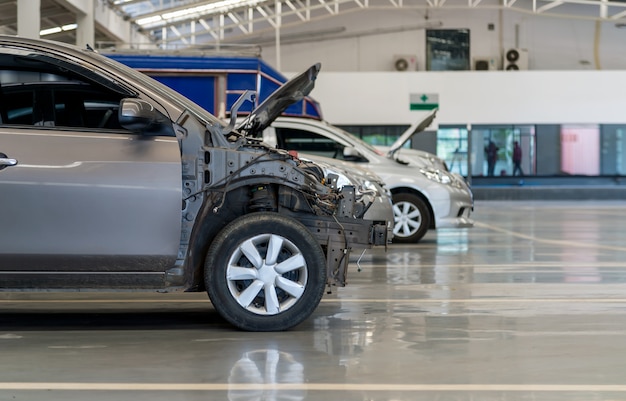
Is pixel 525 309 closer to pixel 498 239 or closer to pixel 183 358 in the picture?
pixel 183 358

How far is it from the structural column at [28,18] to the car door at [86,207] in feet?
55.2

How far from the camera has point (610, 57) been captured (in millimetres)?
36969

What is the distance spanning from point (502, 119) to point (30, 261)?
29.4 m

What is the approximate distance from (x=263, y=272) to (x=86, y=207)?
115 centimetres

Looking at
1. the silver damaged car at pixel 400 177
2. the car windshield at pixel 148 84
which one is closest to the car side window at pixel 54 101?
the car windshield at pixel 148 84

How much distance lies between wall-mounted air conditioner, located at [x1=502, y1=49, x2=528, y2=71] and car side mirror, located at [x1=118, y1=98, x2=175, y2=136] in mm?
31778

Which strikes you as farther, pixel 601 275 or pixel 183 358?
pixel 601 275

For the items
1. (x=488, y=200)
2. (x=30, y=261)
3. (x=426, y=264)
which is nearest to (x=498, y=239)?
(x=426, y=264)

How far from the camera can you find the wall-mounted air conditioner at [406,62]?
37.2 m

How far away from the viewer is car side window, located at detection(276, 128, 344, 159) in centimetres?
1266

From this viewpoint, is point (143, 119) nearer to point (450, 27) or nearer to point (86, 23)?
point (86, 23)

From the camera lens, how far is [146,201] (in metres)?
5.69

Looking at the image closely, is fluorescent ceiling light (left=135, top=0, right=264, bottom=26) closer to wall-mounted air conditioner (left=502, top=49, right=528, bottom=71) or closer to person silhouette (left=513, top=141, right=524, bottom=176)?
wall-mounted air conditioner (left=502, top=49, right=528, bottom=71)

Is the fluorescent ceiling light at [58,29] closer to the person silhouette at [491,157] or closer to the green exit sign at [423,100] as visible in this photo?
the green exit sign at [423,100]
